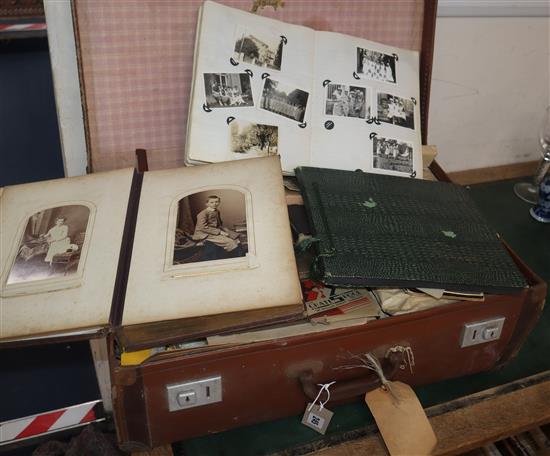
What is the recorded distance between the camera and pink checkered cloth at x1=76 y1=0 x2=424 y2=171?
82 cm

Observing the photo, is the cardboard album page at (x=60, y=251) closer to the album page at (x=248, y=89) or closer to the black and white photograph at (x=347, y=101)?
the album page at (x=248, y=89)

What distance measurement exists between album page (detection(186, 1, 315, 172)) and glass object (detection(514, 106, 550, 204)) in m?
0.58

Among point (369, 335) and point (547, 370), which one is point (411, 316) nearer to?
point (369, 335)

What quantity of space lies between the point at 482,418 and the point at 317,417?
0.78 ft

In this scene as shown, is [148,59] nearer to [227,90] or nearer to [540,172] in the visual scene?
[227,90]

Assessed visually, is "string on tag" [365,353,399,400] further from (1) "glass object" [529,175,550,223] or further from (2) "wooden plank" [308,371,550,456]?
(1) "glass object" [529,175,550,223]

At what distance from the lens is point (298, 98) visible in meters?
0.88

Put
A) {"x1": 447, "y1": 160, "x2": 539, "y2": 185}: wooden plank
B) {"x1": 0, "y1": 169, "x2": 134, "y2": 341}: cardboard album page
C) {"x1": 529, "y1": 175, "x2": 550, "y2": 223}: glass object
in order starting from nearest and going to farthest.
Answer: {"x1": 0, "y1": 169, "x2": 134, "y2": 341}: cardboard album page, {"x1": 529, "y1": 175, "x2": 550, "y2": 223}: glass object, {"x1": 447, "y1": 160, "x2": 539, "y2": 185}: wooden plank

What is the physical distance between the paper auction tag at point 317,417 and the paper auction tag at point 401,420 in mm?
59

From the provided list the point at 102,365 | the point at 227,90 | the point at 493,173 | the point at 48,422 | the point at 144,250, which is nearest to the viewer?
the point at 144,250

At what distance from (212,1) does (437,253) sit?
525 millimetres

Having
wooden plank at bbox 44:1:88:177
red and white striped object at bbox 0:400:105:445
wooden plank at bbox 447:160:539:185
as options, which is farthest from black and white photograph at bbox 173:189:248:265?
wooden plank at bbox 447:160:539:185

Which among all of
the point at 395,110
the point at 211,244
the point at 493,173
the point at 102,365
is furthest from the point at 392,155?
the point at 102,365

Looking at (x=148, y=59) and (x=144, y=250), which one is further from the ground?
(x=148, y=59)
